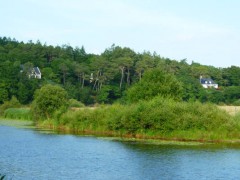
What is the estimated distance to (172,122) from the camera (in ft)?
146

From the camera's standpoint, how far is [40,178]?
25016 mm

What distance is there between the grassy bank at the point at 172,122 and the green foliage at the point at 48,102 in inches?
535

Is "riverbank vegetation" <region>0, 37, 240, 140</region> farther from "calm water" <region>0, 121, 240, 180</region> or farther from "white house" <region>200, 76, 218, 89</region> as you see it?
"calm water" <region>0, 121, 240, 180</region>

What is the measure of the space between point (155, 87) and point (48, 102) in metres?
13.8

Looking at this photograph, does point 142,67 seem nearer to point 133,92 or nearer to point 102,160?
point 133,92

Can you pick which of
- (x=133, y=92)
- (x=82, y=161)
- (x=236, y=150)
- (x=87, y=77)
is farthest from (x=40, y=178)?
(x=87, y=77)

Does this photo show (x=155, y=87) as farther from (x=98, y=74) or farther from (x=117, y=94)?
(x=98, y=74)

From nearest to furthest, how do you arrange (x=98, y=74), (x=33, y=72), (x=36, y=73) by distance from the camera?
(x=33, y=72) → (x=36, y=73) → (x=98, y=74)

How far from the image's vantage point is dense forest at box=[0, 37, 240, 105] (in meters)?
98.5

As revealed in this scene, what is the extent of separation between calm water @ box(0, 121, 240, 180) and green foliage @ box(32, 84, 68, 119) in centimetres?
1812

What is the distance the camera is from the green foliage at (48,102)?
2415 inches

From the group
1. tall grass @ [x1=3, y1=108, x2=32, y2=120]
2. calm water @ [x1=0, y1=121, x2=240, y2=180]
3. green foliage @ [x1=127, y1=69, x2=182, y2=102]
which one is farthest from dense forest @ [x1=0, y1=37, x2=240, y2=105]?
calm water @ [x1=0, y1=121, x2=240, y2=180]

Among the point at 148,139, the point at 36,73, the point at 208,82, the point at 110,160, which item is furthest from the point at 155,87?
the point at 208,82

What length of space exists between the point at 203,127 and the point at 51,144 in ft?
45.9
